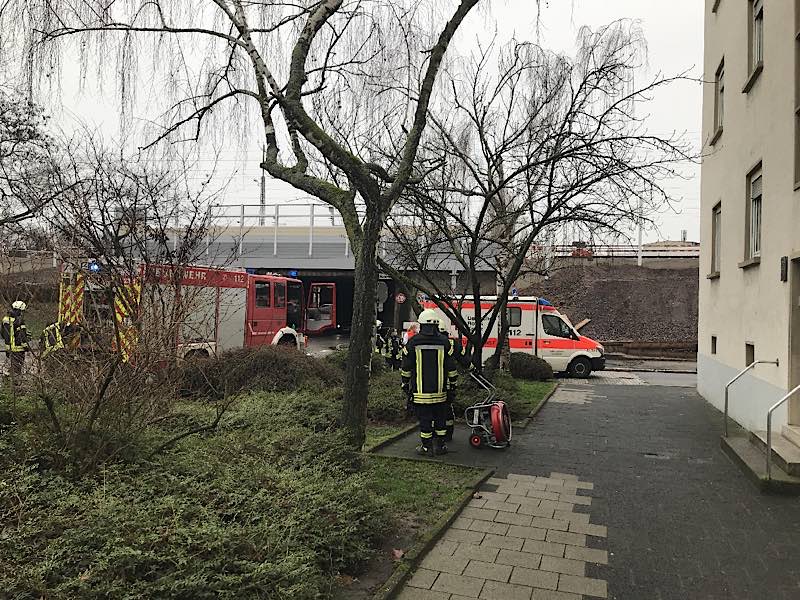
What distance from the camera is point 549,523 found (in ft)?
18.2

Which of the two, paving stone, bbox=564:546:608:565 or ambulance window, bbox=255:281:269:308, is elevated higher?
ambulance window, bbox=255:281:269:308

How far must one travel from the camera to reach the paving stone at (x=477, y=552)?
4704 mm

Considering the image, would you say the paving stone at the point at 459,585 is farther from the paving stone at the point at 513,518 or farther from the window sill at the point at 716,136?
the window sill at the point at 716,136

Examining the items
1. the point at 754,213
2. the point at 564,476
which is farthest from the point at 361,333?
the point at 754,213

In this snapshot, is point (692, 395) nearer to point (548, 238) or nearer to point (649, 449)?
point (548, 238)

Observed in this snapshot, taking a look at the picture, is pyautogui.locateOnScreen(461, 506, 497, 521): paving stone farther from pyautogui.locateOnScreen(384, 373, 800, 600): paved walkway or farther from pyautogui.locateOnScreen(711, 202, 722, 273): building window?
pyautogui.locateOnScreen(711, 202, 722, 273): building window

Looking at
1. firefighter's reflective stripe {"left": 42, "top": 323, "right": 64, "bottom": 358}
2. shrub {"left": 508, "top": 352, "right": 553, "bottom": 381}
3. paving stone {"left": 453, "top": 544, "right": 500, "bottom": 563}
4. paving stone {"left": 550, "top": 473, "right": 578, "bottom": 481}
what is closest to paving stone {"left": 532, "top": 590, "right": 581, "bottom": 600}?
paving stone {"left": 453, "top": 544, "right": 500, "bottom": 563}

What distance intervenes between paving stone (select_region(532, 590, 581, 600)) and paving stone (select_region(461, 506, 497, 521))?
142 cm

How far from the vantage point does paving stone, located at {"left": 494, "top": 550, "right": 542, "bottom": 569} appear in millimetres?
4605

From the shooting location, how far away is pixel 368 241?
5.99 m

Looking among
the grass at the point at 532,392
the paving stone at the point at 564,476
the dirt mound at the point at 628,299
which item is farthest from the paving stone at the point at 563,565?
the dirt mound at the point at 628,299

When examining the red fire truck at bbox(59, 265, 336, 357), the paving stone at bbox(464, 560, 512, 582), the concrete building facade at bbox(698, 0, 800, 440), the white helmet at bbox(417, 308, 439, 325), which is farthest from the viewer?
the concrete building facade at bbox(698, 0, 800, 440)

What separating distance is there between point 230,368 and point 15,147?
9.56m

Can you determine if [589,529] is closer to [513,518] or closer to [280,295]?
[513,518]
